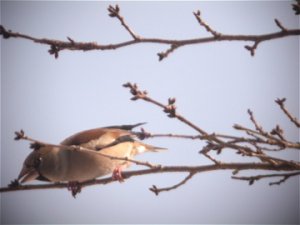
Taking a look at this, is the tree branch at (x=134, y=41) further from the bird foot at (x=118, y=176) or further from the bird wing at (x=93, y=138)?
the bird wing at (x=93, y=138)

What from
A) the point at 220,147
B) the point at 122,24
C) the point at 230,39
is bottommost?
the point at 220,147

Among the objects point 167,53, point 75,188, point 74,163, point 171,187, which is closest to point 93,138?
point 74,163

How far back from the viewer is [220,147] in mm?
2730

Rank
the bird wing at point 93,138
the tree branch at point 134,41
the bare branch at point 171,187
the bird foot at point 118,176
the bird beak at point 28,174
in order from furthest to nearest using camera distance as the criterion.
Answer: the bird wing at point 93,138, the bird beak at point 28,174, the bird foot at point 118,176, the bare branch at point 171,187, the tree branch at point 134,41

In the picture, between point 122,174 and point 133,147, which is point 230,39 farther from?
point 133,147

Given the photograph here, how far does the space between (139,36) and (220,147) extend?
102 cm

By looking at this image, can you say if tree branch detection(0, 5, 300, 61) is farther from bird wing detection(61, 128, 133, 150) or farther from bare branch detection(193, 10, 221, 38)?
bird wing detection(61, 128, 133, 150)

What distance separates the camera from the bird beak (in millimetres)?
4344

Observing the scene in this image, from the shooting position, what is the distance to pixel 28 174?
4.41 meters

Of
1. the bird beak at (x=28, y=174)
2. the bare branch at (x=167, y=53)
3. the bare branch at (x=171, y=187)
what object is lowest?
the bare branch at (x=171, y=187)

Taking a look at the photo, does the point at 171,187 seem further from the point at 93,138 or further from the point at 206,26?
the point at 93,138

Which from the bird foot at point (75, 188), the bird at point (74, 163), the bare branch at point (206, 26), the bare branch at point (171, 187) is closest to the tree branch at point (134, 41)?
the bare branch at point (206, 26)

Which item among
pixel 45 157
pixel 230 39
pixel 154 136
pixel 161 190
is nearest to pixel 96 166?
pixel 45 157

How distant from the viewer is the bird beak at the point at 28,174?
434 centimetres
